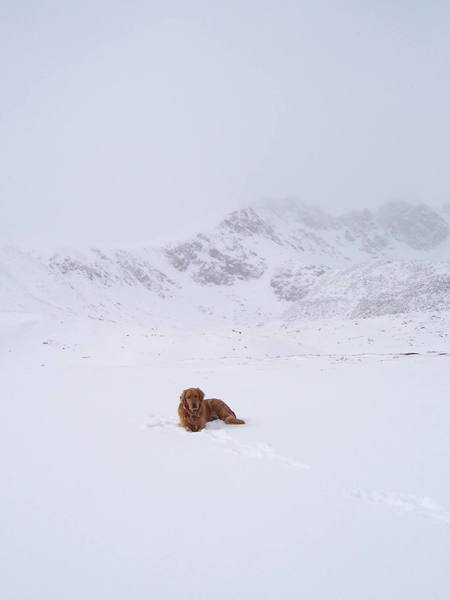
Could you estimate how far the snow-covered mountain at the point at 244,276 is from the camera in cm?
5456

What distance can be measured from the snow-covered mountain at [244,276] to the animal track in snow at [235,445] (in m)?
31.1

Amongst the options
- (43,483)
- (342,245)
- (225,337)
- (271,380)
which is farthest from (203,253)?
(43,483)

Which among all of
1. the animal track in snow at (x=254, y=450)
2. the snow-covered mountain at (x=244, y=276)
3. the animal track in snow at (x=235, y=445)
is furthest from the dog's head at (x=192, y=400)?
the snow-covered mountain at (x=244, y=276)

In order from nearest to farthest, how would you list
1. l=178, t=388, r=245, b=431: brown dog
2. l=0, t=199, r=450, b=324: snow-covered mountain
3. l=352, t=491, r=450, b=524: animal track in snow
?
l=352, t=491, r=450, b=524: animal track in snow, l=178, t=388, r=245, b=431: brown dog, l=0, t=199, r=450, b=324: snow-covered mountain

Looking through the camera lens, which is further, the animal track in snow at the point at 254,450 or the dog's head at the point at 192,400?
the dog's head at the point at 192,400

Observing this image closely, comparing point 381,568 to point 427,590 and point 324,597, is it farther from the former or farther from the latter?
point 324,597

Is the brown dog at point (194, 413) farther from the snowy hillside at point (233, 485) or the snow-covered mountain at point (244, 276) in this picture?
the snow-covered mountain at point (244, 276)

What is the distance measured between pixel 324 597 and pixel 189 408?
4686 mm

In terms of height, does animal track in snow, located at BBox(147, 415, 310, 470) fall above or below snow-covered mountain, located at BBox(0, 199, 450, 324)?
below

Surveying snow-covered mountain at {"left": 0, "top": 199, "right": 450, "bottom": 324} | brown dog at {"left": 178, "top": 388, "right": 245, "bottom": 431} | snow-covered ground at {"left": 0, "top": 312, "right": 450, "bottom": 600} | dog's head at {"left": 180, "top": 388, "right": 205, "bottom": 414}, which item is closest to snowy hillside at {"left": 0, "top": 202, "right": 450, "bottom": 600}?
snow-covered ground at {"left": 0, "top": 312, "right": 450, "bottom": 600}

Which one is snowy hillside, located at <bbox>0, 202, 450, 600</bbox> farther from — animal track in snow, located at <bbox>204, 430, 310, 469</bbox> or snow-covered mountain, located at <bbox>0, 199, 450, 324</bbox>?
snow-covered mountain, located at <bbox>0, 199, 450, 324</bbox>

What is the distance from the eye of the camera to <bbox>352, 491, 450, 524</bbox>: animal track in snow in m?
3.62

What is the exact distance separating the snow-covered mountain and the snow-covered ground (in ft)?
99.1

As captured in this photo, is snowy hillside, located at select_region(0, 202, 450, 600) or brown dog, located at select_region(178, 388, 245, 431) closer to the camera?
snowy hillside, located at select_region(0, 202, 450, 600)
